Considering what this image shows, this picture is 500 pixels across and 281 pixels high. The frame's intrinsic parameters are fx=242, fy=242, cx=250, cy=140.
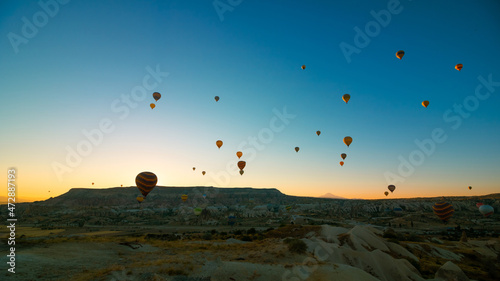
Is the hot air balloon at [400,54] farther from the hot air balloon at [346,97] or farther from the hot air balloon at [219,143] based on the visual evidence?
the hot air balloon at [219,143]

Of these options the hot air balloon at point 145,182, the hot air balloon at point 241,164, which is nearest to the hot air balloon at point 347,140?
the hot air balloon at point 241,164

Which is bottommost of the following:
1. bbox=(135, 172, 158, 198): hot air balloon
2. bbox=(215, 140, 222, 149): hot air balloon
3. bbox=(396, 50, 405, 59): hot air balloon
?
bbox=(135, 172, 158, 198): hot air balloon

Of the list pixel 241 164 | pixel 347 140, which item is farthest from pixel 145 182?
pixel 347 140

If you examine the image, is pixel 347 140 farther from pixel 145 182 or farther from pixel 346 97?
pixel 145 182

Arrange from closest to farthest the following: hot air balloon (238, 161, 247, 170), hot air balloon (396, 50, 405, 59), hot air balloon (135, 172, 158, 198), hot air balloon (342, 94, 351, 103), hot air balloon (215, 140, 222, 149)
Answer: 1. hot air balloon (396, 50, 405, 59)
2. hot air balloon (135, 172, 158, 198)
3. hot air balloon (342, 94, 351, 103)
4. hot air balloon (215, 140, 222, 149)
5. hot air balloon (238, 161, 247, 170)

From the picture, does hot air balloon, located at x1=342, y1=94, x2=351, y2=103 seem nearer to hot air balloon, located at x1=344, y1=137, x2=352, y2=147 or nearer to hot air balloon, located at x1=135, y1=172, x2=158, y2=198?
hot air balloon, located at x1=344, y1=137, x2=352, y2=147

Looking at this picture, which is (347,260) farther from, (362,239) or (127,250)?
(127,250)

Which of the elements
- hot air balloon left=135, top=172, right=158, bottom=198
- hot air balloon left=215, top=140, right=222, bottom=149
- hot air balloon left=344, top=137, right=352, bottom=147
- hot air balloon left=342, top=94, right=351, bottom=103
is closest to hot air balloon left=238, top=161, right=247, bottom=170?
hot air balloon left=215, top=140, right=222, bottom=149

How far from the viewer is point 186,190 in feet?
513

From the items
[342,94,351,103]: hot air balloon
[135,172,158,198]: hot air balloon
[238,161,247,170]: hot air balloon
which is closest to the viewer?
[135,172,158,198]: hot air balloon

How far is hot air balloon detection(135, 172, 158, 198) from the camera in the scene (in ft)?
126

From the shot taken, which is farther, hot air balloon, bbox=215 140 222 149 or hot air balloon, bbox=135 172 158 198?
hot air balloon, bbox=215 140 222 149

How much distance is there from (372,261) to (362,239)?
722 cm

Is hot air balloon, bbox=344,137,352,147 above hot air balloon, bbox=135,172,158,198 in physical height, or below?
above
